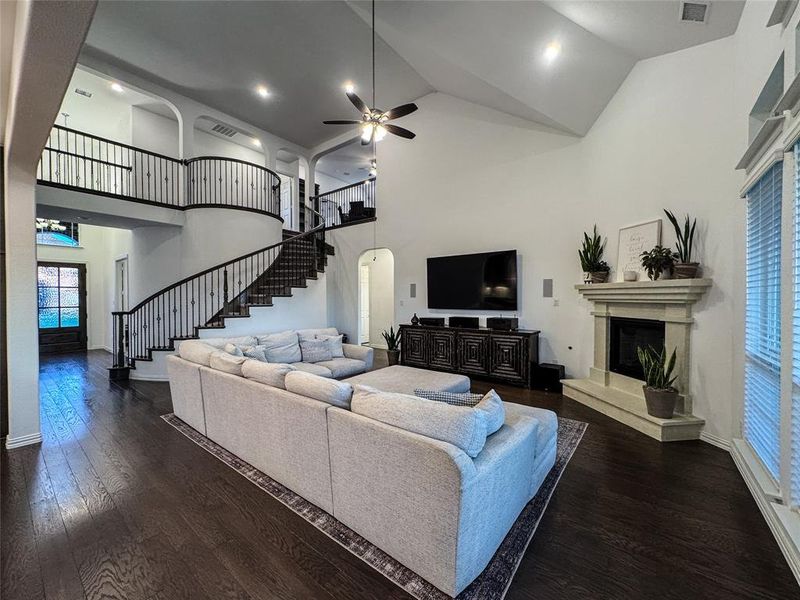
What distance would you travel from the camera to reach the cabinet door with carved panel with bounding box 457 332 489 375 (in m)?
5.41

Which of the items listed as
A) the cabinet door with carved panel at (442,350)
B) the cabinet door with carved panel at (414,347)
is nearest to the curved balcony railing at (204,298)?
the cabinet door with carved panel at (414,347)

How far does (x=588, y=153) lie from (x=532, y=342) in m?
2.82

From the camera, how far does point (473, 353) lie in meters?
5.54

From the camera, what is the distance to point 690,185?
3.46m

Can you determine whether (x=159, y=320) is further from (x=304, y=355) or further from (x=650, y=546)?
(x=650, y=546)

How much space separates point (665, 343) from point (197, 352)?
4.89m

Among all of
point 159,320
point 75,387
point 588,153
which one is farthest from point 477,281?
point 75,387

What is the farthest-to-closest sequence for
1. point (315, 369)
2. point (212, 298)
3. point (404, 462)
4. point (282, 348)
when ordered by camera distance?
point (212, 298) < point (282, 348) < point (315, 369) < point (404, 462)

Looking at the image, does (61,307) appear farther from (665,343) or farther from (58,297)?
(665,343)

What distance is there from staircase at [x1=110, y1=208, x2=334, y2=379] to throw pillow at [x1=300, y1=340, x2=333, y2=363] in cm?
159

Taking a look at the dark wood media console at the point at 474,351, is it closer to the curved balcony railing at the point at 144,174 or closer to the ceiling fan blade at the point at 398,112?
the ceiling fan blade at the point at 398,112

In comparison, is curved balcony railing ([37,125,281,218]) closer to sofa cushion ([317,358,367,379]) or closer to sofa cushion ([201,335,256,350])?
sofa cushion ([201,335,256,350])

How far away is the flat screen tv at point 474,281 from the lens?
5.63m

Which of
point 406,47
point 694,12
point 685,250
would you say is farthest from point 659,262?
point 406,47
